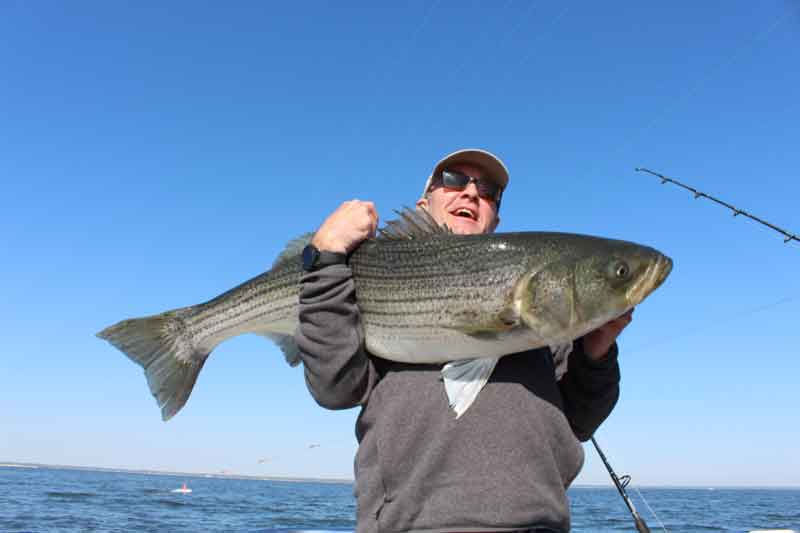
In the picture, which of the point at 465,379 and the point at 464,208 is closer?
the point at 465,379

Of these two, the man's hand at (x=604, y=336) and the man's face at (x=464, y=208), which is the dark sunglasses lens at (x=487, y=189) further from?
the man's hand at (x=604, y=336)

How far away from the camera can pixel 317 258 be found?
366 centimetres

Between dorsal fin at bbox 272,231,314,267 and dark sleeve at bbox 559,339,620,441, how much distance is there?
6.31 feet

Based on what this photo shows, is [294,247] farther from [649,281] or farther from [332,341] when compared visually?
[649,281]

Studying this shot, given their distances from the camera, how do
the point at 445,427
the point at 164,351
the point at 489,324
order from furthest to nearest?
the point at 164,351 → the point at 489,324 → the point at 445,427

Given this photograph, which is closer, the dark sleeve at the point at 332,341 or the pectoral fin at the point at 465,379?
the pectoral fin at the point at 465,379

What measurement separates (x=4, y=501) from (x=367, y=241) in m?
40.4

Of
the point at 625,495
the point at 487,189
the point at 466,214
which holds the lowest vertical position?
the point at 625,495

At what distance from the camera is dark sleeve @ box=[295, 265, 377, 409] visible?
11.4 feet

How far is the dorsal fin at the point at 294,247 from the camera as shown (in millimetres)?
4301

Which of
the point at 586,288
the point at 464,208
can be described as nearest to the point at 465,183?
the point at 464,208

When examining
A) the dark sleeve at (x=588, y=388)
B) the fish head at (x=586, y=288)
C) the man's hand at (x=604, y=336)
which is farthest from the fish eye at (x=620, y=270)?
the dark sleeve at (x=588, y=388)

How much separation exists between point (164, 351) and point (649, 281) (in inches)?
128

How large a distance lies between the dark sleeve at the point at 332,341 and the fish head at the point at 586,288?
0.96 m
